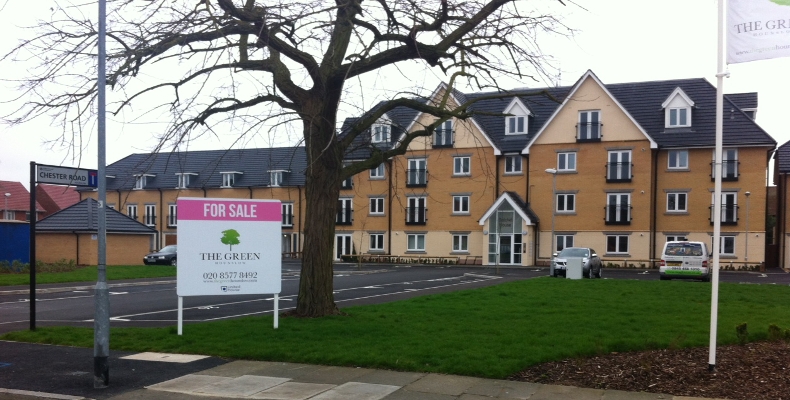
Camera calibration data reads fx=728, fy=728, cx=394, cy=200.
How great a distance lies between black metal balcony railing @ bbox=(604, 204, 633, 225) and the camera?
1987 inches

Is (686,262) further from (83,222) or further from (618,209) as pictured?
(83,222)

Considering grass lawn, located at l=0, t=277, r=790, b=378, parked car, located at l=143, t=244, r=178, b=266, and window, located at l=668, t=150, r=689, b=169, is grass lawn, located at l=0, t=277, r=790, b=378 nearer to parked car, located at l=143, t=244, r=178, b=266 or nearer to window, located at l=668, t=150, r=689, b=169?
window, located at l=668, t=150, r=689, b=169

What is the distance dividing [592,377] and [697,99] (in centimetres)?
4609

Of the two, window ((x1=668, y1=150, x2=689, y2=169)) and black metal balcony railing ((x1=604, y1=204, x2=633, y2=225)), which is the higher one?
window ((x1=668, y1=150, x2=689, y2=169))

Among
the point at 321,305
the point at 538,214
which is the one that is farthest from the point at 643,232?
the point at 321,305

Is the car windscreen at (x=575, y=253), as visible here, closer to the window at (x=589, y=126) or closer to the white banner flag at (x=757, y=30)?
the window at (x=589, y=126)

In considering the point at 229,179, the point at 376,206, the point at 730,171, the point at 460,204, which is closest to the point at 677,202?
the point at 730,171

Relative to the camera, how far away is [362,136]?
52.5ft

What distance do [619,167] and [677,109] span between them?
5.53 meters

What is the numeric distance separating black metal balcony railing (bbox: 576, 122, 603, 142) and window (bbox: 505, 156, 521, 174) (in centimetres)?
470

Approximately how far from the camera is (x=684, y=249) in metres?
32.9

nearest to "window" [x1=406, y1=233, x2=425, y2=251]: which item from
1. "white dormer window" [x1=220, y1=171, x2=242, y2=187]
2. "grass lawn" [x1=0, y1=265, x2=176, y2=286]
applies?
"white dormer window" [x1=220, y1=171, x2=242, y2=187]

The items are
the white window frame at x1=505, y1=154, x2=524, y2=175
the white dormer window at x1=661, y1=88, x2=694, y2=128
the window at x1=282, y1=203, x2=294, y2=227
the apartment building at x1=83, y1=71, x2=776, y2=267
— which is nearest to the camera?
the apartment building at x1=83, y1=71, x2=776, y2=267

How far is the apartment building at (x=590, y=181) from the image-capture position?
48.1 m
